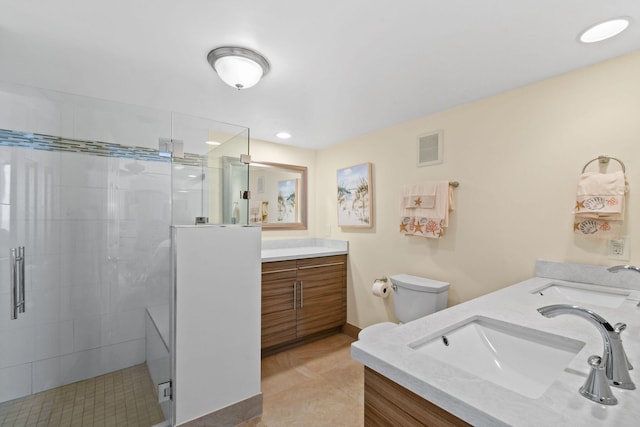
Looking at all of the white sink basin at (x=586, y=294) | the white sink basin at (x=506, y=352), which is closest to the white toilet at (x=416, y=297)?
the white sink basin at (x=586, y=294)

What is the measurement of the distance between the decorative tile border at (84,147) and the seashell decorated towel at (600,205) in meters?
2.23

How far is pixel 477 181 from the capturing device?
84.4 inches

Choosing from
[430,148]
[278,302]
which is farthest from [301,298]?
[430,148]

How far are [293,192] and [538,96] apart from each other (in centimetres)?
237

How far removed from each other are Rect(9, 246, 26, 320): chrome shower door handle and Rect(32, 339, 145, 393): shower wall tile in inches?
14.9

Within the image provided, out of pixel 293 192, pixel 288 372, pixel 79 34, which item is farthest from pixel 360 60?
pixel 288 372

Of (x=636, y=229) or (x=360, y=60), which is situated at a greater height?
(x=360, y=60)

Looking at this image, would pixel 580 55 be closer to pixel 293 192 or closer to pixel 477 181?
pixel 477 181

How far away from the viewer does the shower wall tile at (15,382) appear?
175cm

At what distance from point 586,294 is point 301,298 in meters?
2.10

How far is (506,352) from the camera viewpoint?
1.04 meters

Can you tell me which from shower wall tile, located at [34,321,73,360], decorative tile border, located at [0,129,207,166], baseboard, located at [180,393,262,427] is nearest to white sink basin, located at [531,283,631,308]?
baseboard, located at [180,393,262,427]

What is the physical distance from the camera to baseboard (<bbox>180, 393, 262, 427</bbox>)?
5.45 feet

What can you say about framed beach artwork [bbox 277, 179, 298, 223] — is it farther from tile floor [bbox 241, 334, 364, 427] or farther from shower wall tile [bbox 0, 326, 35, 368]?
shower wall tile [bbox 0, 326, 35, 368]
